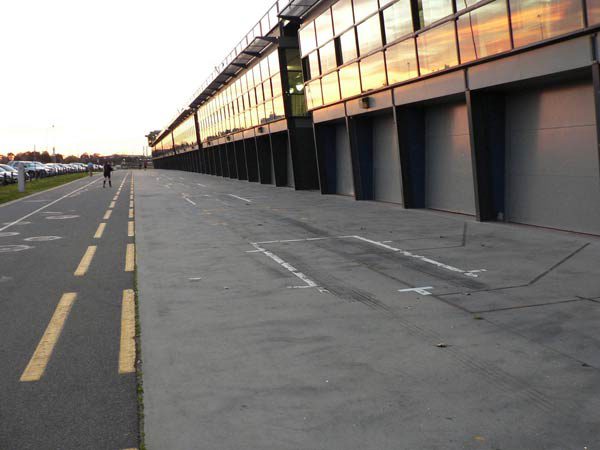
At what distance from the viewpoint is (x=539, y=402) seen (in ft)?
14.0

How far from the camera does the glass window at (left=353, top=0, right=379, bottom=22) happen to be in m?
19.2

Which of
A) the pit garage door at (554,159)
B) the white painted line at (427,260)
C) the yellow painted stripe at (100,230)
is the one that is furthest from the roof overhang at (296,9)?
the white painted line at (427,260)

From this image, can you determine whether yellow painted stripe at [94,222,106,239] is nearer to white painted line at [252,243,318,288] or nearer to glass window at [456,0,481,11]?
white painted line at [252,243,318,288]

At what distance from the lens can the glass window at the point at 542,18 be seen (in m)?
10.6

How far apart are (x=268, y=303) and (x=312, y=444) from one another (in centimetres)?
362

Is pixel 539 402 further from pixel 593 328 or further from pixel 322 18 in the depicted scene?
pixel 322 18

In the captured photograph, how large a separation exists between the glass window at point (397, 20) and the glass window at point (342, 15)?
2932mm

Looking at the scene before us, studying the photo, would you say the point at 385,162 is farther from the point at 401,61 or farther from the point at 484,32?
the point at 484,32

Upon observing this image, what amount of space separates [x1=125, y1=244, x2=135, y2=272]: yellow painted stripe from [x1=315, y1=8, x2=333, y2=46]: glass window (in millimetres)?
14102

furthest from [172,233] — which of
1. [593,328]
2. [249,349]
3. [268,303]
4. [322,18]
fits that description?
[322,18]

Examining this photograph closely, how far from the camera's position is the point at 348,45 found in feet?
72.2

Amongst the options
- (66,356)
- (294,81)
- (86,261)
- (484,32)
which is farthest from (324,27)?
(66,356)

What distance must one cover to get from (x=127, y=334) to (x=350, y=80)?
1736 cm

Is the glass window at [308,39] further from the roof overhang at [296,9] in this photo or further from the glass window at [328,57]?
the glass window at [328,57]
